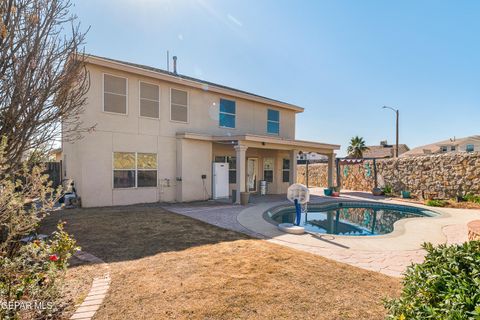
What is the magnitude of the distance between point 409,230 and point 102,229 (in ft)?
31.4

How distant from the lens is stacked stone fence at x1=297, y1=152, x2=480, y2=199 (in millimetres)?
14614

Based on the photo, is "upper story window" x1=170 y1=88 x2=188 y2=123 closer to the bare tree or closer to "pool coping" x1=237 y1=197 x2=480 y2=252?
"pool coping" x1=237 y1=197 x2=480 y2=252

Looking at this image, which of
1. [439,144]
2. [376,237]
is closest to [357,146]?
[439,144]

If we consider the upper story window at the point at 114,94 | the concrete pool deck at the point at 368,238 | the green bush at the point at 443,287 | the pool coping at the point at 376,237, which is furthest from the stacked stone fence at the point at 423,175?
the upper story window at the point at 114,94

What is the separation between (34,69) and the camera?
3.69 m

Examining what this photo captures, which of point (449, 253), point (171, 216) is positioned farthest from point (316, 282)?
point (171, 216)

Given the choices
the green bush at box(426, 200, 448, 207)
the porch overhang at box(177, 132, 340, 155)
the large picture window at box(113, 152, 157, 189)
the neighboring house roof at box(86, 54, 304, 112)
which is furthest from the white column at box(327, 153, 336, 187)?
the large picture window at box(113, 152, 157, 189)

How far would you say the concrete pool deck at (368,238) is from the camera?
18.2 ft

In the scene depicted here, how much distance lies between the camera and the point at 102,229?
24.3 feet

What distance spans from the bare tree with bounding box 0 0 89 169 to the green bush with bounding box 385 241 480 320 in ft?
15.7

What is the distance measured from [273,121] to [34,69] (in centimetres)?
1522

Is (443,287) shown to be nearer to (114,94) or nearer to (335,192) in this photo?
(114,94)

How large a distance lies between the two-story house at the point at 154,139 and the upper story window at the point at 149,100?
0.05 m

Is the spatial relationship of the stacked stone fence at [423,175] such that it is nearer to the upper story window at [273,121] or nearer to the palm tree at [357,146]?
the upper story window at [273,121]
